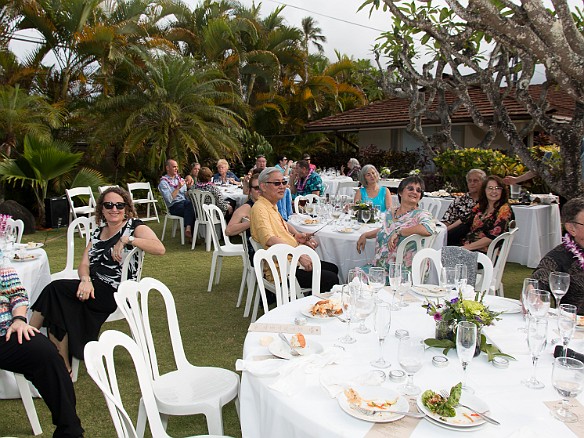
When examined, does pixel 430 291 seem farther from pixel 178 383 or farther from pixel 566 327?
pixel 178 383

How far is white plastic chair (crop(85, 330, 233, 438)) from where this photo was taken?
1835 mm

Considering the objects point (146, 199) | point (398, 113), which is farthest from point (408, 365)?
point (398, 113)

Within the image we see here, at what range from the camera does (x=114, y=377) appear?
2113mm

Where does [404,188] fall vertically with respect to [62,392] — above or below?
above

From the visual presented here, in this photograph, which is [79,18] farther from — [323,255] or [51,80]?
[323,255]

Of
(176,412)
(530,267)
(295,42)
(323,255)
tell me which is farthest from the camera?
(295,42)

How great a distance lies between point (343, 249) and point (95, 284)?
96.8 inches

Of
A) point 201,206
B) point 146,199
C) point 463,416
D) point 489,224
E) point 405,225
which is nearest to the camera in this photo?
point 463,416

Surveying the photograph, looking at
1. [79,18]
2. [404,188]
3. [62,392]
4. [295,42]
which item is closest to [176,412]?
[62,392]

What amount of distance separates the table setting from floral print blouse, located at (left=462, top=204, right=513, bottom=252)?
2.87 meters

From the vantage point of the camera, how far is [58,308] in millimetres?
3719

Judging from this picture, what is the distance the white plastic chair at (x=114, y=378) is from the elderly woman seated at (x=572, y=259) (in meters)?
2.45

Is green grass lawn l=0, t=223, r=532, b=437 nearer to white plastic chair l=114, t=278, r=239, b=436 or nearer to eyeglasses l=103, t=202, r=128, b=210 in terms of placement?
white plastic chair l=114, t=278, r=239, b=436

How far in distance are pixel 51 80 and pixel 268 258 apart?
1202 cm
